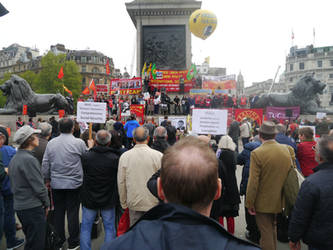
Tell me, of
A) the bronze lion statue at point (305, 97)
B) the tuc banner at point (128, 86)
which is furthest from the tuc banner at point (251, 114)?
the tuc banner at point (128, 86)

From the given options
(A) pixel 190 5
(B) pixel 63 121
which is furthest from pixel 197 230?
(A) pixel 190 5

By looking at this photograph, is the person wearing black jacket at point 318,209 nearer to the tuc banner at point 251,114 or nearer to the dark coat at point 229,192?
the dark coat at point 229,192

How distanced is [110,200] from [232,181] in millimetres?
1940

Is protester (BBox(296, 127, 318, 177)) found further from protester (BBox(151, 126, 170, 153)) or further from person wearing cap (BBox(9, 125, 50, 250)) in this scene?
person wearing cap (BBox(9, 125, 50, 250))

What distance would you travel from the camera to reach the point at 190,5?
22000 mm

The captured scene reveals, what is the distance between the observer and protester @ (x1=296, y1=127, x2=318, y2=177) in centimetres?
467

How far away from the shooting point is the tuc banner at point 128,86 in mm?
19566

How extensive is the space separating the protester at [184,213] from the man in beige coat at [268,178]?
255cm

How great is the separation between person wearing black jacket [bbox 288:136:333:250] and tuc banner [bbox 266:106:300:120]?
11.8 meters

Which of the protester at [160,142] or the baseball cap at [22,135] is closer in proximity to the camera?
the baseball cap at [22,135]

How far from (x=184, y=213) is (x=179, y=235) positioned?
0.29 ft

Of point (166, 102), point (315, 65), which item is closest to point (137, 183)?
point (166, 102)

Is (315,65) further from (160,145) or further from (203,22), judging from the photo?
(160,145)

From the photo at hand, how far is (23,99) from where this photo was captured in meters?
18.3
